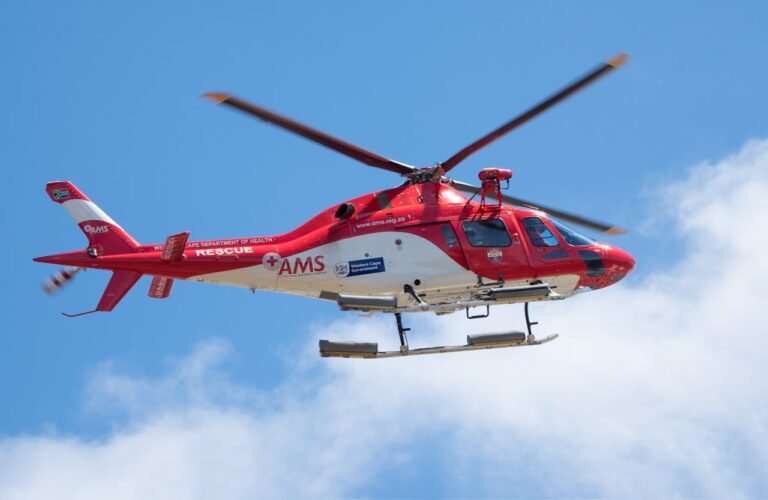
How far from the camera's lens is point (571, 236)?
22.0 m

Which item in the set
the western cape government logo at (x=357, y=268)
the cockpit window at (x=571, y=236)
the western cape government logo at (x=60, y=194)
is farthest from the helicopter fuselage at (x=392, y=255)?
the western cape government logo at (x=60, y=194)

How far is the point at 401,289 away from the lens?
Result: 21078 mm

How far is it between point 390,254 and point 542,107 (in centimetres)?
342

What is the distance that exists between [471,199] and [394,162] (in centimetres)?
143

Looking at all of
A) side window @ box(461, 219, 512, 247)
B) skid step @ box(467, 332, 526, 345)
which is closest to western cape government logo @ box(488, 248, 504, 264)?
side window @ box(461, 219, 512, 247)

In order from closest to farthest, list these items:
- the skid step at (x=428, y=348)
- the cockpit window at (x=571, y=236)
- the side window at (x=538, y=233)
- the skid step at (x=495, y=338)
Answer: the skid step at (x=428, y=348) < the skid step at (x=495, y=338) < the side window at (x=538, y=233) < the cockpit window at (x=571, y=236)

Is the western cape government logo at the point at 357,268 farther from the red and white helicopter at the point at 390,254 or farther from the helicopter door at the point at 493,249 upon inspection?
the helicopter door at the point at 493,249

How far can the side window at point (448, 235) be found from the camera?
838 inches

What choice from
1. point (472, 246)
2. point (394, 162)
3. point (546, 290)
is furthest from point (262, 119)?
point (546, 290)

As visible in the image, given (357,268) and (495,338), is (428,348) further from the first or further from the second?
(357,268)

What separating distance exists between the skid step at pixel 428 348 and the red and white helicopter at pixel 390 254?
0.02m

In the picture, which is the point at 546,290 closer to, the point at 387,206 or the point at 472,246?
the point at 472,246

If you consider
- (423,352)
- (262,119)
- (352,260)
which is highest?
(262,119)

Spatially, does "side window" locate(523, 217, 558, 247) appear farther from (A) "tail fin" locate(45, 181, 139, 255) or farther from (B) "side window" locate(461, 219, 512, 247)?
(A) "tail fin" locate(45, 181, 139, 255)
